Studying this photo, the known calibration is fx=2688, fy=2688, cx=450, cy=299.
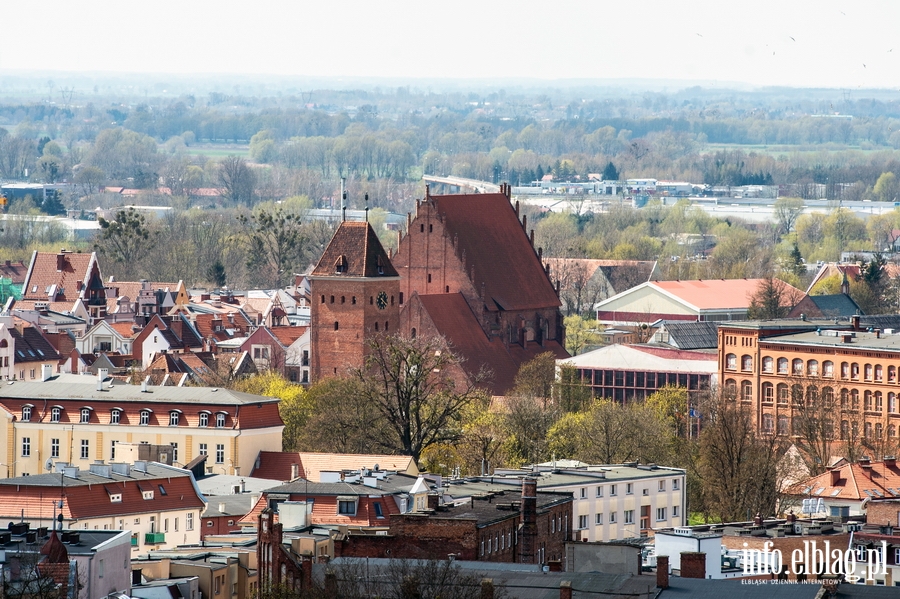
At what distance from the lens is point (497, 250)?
10800cm

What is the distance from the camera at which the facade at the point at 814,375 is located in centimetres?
9450

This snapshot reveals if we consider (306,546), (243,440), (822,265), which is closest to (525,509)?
(306,546)

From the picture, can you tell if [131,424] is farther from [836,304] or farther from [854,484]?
[836,304]

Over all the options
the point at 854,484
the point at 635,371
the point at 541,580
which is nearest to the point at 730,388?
the point at 635,371

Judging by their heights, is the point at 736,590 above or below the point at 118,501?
above

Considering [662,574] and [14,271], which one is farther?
[14,271]

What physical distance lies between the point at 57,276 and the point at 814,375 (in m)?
50.5

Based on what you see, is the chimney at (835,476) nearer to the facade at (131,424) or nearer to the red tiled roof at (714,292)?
the facade at (131,424)

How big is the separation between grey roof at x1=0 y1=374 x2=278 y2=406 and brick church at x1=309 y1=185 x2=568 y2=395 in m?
15.2

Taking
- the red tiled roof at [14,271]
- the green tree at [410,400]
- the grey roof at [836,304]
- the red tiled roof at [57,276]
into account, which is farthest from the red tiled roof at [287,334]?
the red tiled roof at [14,271]

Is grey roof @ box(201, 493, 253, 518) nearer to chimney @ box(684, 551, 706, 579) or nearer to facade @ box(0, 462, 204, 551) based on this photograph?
facade @ box(0, 462, 204, 551)

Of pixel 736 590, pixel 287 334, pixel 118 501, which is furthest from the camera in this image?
pixel 287 334

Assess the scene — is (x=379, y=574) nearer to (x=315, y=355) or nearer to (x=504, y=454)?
(x=504, y=454)

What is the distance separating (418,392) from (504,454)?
3.14 m
